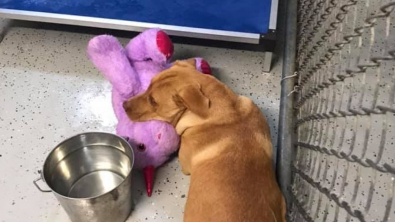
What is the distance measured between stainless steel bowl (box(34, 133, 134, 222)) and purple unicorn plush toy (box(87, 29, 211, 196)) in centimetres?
10

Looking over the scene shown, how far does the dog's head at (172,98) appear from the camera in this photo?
147 cm

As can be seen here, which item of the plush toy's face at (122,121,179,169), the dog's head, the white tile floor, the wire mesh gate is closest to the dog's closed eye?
the dog's head

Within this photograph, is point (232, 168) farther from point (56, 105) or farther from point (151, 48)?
point (56, 105)

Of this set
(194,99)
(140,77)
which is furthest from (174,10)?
(194,99)

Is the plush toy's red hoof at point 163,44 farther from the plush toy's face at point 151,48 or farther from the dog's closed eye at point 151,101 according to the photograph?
the dog's closed eye at point 151,101

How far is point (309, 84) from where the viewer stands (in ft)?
6.24

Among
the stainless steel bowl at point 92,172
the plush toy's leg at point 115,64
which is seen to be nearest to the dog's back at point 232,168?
the stainless steel bowl at point 92,172

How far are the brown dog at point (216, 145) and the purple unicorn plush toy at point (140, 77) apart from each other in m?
0.09

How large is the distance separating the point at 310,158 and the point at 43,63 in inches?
53.4

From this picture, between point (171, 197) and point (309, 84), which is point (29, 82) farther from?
point (309, 84)

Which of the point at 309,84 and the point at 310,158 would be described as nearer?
the point at 310,158

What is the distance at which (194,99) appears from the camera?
146cm

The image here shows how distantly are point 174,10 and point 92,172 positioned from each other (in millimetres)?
889

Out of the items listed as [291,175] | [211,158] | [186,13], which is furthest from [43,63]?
[291,175]
